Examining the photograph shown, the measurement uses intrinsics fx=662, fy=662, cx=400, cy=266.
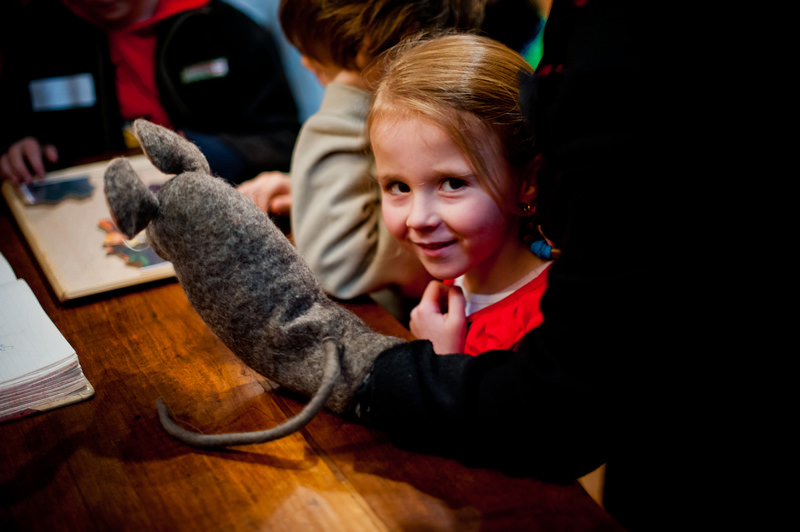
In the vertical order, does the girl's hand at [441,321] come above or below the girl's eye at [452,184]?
below

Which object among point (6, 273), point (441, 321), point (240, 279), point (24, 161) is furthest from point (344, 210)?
point (24, 161)

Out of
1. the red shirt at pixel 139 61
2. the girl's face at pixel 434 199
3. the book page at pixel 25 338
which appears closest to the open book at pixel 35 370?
the book page at pixel 25 338

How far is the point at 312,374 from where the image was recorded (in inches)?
25.4

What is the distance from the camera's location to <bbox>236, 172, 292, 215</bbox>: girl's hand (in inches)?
47.9

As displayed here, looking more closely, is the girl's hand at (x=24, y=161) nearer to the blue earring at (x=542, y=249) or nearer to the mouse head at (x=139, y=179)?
the mouse head at (x=139, y=179)

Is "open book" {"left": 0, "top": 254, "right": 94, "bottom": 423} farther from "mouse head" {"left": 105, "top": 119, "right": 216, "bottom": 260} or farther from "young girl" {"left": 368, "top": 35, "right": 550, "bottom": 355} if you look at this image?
"young girl" {"left": 368, "top": 35, "right": 550, "bottom": 355}

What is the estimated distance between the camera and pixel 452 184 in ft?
2.53

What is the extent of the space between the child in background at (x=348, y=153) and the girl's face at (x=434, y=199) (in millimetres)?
155

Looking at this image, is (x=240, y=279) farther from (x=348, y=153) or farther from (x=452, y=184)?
(x=348, y=153)

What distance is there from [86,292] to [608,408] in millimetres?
737

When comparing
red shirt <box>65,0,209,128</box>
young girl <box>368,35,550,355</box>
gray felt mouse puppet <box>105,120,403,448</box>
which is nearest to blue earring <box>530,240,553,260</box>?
young girl <box>368,35,550,355</box>

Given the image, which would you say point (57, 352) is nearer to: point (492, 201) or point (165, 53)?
point (492, 201)

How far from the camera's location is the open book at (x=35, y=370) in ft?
2.24

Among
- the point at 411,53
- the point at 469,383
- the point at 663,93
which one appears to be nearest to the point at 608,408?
the point at 469,383
